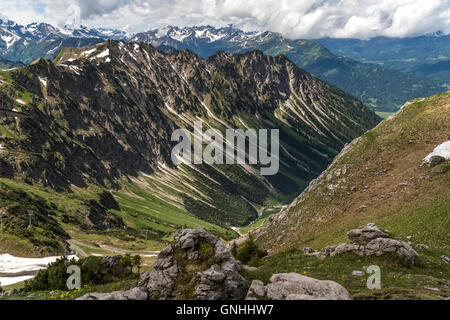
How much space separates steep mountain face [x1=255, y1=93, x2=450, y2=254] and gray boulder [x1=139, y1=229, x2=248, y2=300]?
35436mm

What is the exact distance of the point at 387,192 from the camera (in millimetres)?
68000

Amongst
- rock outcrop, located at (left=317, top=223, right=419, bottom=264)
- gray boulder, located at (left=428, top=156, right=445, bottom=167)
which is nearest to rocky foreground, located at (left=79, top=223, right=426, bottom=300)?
rock outcrop, located at (left=317, top=223, right=419, bottom=264)

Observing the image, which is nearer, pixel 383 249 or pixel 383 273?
pixel 383 273

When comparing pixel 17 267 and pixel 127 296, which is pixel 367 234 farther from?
pixel 17 267

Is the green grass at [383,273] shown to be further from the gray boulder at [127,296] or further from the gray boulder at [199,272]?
the gray boulder at [127,296]

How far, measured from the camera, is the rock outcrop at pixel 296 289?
24.8 meters

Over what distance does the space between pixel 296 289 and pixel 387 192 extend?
5205cm

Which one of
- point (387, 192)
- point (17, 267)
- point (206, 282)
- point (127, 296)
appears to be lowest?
point (17, 267)

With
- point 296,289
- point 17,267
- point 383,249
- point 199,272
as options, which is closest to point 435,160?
point 383,249

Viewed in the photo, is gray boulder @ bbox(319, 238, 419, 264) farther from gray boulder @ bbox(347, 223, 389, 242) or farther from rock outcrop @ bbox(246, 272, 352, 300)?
rock outcrop @ bbox(246, 272, 352, 300)

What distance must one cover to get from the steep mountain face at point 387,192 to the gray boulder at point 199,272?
35436mm

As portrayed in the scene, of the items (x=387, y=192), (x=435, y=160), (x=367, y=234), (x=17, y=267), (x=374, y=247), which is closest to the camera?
(x=374, y=247)

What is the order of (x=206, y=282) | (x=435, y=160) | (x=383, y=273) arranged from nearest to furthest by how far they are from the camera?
(x=206, y=282) < (x=383, y=273) < (x=435, y=160)
